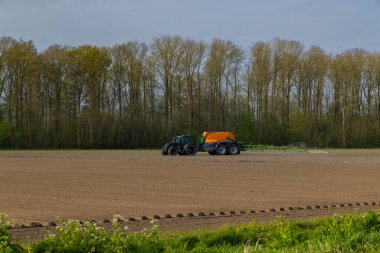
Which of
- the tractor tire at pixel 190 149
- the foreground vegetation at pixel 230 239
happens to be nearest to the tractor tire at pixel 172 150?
the tractor tire at pixel 190 149

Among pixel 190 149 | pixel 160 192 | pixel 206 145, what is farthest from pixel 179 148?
pixel 160 192

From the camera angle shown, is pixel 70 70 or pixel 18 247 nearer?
pixel 18 247

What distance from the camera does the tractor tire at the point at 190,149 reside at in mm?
58094

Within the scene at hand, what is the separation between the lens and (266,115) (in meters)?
106

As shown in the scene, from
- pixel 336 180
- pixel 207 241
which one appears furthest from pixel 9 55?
pixel 207 241

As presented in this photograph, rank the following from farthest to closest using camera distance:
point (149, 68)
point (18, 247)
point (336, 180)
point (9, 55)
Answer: point (149, 68)
point (9, 55)
point (336, 180)
point (18, 247)

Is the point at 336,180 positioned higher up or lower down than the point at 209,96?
lower down

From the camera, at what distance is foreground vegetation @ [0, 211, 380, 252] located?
9.38m

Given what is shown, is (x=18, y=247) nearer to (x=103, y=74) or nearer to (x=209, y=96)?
(x=103, y=74)

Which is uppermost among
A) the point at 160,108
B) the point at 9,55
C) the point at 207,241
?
the point at 9,55

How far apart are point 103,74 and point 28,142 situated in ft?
50.0

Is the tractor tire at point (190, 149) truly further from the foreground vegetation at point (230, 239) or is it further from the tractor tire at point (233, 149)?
the foreground vegetation at point (230, 239)

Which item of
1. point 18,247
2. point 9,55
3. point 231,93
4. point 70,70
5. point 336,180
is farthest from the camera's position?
point 231,93

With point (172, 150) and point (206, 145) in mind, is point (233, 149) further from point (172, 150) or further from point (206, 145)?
point (172, 150)
